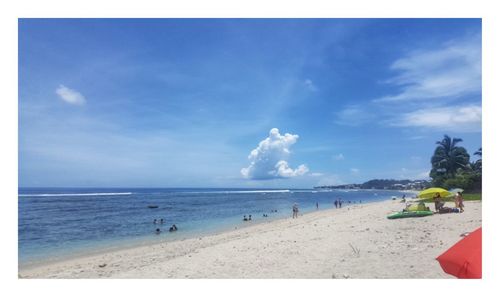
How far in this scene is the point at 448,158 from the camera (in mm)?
42125

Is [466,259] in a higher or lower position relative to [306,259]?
higher

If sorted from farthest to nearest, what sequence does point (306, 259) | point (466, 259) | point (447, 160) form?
point (447, 160) → point (306, 259) → point (466, 259)

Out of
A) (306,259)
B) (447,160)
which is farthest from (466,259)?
(447,160)

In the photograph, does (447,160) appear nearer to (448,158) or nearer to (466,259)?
(448,158)

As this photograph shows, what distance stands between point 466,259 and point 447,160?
43.7m

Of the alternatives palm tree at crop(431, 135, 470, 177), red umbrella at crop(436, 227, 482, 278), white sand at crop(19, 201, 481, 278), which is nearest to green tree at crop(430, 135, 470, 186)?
palm tree at crop(431, 135, 470, 177)

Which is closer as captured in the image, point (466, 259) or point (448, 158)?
point (466, 259)

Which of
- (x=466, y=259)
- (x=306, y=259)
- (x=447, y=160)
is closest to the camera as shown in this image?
(x=466, y=259)

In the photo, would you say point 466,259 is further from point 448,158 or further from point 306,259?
point 448,158

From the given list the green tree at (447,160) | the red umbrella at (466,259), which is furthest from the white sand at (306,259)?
the green tree at (447,160)

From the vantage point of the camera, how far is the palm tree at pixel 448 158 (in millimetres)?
41594
